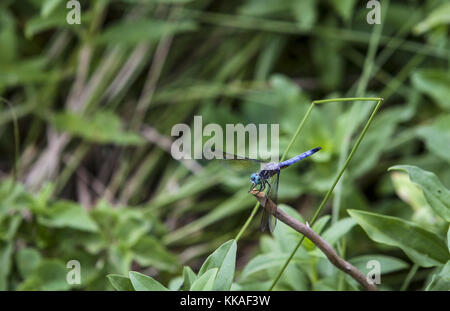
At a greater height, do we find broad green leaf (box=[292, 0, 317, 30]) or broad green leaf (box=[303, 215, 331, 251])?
broad green leaf (box=[292, 0, 317, 30])

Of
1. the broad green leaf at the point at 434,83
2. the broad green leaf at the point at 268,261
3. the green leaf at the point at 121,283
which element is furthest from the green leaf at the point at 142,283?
A: the broad green leaf at the point at 434,83

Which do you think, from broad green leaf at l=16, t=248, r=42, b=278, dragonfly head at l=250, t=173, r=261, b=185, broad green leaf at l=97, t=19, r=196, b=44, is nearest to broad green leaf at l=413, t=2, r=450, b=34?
broad green leaf at l=97, t=19, r=196, b=44

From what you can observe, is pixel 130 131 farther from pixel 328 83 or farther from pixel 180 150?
pixel 328 83

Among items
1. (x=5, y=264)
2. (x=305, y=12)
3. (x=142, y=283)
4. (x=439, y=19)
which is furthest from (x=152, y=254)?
(x=439, y=19)
